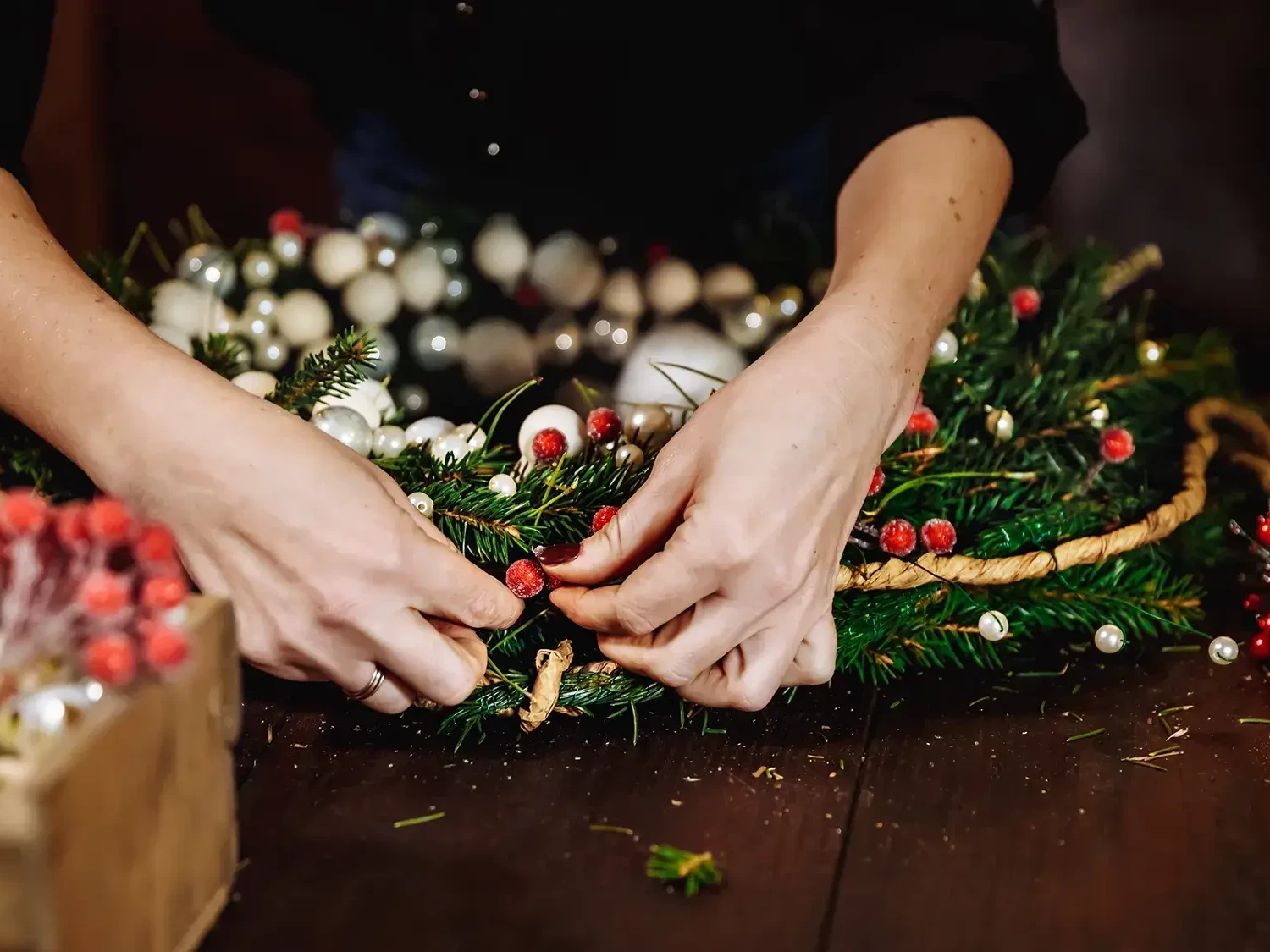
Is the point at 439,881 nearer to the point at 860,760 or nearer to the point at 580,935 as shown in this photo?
the point at 580,935

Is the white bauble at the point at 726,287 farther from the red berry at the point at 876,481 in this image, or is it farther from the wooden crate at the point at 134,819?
the wooden crate at the point at 134,819

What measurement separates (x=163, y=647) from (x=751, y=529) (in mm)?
236

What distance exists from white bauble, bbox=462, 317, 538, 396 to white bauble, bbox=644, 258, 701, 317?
4.0 inches

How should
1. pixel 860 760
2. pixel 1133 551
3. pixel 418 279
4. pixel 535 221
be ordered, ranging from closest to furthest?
pixel 860 760, pixel 1133 551, pixel 418 279, pixel 535 221

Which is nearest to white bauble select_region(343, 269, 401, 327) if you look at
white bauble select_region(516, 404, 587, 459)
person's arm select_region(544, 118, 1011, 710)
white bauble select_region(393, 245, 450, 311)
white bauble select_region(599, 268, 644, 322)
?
white bauble select_region(393, 245, 450, 311)

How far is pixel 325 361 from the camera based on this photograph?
1.73ft

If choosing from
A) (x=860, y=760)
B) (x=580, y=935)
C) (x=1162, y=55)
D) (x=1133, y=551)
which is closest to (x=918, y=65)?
(x=1133, y=551)

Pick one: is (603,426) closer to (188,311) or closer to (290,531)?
(290,531)

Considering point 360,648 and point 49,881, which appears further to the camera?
point 360,648

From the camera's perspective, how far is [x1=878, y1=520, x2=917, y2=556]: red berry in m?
0.55

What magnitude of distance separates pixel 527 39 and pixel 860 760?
620mm

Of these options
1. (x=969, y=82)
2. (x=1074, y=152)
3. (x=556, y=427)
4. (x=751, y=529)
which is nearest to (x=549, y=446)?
(x=556, y=427)

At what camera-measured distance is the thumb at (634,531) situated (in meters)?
0.48

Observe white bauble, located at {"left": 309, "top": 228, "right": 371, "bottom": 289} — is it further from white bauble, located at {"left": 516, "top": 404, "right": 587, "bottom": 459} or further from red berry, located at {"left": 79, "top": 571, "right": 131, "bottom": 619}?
red berry, located at {"left": 79, "top": 571, "right": 131, "bottom": 619}
